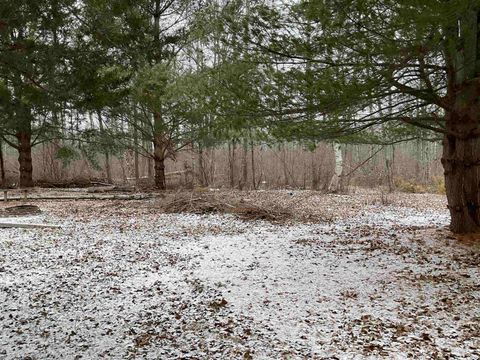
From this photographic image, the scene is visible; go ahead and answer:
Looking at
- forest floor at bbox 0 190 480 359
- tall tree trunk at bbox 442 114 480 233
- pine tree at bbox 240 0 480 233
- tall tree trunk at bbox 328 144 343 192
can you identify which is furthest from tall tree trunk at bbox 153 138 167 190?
tall tree trunk at bbox 442 114 480 233

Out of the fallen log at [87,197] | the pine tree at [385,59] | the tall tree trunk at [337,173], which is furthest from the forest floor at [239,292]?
the tall tree trunk at [337,173]

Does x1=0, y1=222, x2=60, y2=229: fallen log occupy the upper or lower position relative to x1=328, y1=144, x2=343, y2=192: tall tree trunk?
lower

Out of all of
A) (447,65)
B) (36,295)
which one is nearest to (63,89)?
(36,295)

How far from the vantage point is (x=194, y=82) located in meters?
5.32

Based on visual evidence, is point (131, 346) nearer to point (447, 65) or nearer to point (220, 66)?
point (220, 66)

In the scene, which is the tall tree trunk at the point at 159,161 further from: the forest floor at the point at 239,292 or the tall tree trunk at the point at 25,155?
the forest floor at the point at 239,292

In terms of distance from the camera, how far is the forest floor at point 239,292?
253 cm

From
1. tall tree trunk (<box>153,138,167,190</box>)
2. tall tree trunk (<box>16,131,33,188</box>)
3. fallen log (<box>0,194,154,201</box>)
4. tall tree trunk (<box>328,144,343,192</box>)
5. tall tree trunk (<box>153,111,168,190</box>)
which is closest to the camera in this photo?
fallen log (<box>0,194,154,201</box>)

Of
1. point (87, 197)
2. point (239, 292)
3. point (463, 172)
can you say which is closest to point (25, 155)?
point (87, 197)

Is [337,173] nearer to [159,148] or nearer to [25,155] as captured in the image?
[159,148]

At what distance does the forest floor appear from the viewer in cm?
253

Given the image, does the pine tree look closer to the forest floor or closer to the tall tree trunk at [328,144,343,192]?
the forest floor

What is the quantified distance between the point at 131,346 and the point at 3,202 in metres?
8.49

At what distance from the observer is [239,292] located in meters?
3.47
